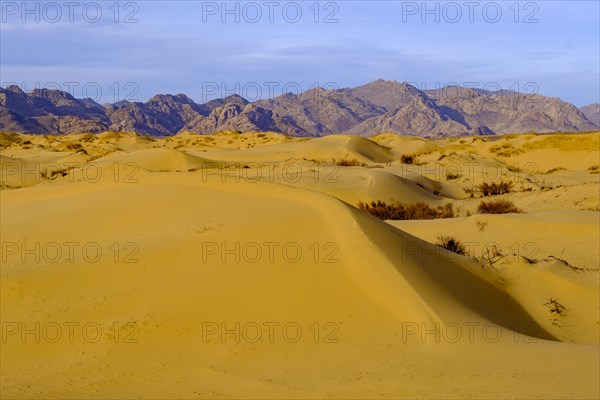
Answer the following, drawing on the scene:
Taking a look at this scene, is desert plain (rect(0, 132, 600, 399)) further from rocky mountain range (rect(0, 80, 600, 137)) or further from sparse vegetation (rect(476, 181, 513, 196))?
rocky mountain range (rect(0, 80, 600, 137))

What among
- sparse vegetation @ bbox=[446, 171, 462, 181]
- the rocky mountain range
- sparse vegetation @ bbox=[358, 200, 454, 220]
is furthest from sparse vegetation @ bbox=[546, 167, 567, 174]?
the rocky mountain range

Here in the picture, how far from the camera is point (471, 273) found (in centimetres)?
849

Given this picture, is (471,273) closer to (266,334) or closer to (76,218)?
(266,334)

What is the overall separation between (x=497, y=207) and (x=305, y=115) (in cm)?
14819

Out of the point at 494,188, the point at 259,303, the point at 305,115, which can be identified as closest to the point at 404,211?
the point at 494,188

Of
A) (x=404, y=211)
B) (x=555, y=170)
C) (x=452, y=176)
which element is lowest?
(x=404, y=211)

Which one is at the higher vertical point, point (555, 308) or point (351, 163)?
point (351, 163)

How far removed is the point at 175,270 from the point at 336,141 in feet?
115

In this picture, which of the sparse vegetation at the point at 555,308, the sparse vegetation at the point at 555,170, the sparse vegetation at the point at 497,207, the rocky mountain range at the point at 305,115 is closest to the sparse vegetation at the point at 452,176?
the sparse vegetation at the point at 555,170

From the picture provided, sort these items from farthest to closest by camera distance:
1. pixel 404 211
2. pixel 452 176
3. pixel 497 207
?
pixel 452 176
pixel 404 211
pixel 497 207

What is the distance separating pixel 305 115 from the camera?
16500 centimetres

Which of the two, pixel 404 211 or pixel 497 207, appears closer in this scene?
pixel 497 207

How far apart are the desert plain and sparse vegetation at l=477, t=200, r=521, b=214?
586 cm

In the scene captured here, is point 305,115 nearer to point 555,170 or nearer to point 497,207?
→ point 555,170
